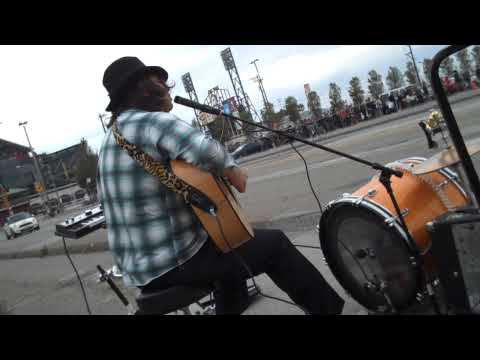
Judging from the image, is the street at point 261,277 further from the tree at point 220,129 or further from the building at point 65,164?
the building at point 65,164

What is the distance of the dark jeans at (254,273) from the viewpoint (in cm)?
203

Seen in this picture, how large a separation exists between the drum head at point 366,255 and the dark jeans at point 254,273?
57cm

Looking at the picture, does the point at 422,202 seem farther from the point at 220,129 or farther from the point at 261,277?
the point at 261,277

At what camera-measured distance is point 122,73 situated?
7.04 feet

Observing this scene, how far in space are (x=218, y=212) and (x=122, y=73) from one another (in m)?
0.89

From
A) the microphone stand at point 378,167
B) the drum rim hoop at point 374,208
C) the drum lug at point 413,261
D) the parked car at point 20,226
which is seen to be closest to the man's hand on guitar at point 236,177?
the microphone stand at point 378,167

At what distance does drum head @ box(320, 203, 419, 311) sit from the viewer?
251 cm

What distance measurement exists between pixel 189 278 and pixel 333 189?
6.03 meters

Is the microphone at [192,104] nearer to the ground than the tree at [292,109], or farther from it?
nearer to the ground

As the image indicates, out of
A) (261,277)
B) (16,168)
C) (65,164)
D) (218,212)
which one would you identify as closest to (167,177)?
(218,212)

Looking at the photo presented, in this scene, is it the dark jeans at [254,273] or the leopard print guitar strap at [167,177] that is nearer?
the leopard print guitar strap at [167,177]
